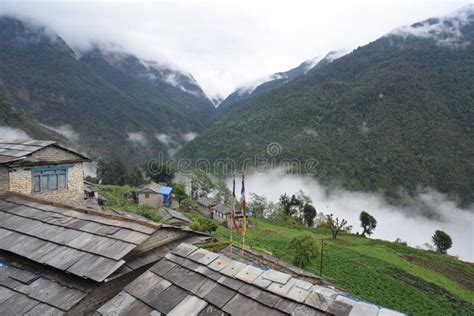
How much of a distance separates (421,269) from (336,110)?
3350 inches

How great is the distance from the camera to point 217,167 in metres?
109

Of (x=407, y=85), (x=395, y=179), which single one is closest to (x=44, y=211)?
(x=395, y=179)

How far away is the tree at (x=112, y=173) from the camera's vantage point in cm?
8519

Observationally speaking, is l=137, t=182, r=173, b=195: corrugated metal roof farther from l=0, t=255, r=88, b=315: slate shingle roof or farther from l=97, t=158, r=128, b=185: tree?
l=0, t=255, r=88, b=315: slate shingle roof

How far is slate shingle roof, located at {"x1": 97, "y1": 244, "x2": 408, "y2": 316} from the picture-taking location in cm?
643

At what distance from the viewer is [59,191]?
17.3 meters

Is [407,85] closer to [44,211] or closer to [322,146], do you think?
[322,146]

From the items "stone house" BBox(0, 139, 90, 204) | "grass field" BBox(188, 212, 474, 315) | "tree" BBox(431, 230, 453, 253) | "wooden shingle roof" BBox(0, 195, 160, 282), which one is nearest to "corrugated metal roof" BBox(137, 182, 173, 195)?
"grass field" BBox(188, 212, 474, 315)

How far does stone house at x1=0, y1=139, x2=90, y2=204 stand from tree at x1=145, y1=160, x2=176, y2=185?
63.5m

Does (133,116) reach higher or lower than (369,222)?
higher

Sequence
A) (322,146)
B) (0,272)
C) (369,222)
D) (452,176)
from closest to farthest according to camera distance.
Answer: (0,272) < (369,222) < (452,176) < (322,146)

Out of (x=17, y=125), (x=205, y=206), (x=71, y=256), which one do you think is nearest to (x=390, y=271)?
(x=205, y=206)

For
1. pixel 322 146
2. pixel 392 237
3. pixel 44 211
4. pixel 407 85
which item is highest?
pixel 407 85

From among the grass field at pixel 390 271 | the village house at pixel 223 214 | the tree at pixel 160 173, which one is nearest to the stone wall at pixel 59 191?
the grass field at pixel 390 271
